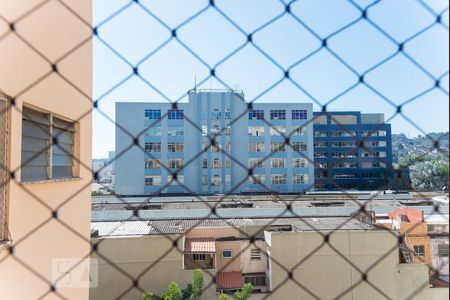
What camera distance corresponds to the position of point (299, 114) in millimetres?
12898

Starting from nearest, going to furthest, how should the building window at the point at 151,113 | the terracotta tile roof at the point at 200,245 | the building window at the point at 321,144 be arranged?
the terracotta tile roof at the point at 200,245, the building window at the point at 151,113, the building window at the point at 321,144

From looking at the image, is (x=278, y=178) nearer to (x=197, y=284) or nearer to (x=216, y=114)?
(x=216, y=114)

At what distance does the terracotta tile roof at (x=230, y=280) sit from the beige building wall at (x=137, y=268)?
323 millimetres

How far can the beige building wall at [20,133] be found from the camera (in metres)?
1.00

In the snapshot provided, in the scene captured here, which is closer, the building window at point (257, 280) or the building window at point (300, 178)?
the building window at point (257, 280)

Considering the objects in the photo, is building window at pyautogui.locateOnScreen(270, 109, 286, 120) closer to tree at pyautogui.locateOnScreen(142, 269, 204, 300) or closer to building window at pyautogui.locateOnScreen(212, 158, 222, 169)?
building window at pyautogui.locateOnScreen(212, 158, 222, 169)

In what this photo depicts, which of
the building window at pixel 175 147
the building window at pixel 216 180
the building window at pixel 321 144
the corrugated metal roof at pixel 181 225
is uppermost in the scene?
the building window at pixel 321 144

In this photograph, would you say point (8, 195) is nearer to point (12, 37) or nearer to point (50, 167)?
point (50, 167)

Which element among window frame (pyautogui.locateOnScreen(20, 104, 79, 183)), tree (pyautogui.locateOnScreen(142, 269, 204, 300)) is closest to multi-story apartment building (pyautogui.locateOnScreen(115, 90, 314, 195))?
tree (pyautogui.locateOnScreen(142, 269, 204, 300))

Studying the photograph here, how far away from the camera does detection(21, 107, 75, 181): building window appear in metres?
1.20

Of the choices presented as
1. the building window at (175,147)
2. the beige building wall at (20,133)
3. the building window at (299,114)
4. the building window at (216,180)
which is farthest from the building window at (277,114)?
the beige building wall at (20,133)

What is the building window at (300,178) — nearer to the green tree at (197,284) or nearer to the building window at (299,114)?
the building window at (299,114)

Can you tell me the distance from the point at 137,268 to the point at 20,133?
3936 millimetres

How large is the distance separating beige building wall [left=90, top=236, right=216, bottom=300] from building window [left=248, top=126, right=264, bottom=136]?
27.9ft
